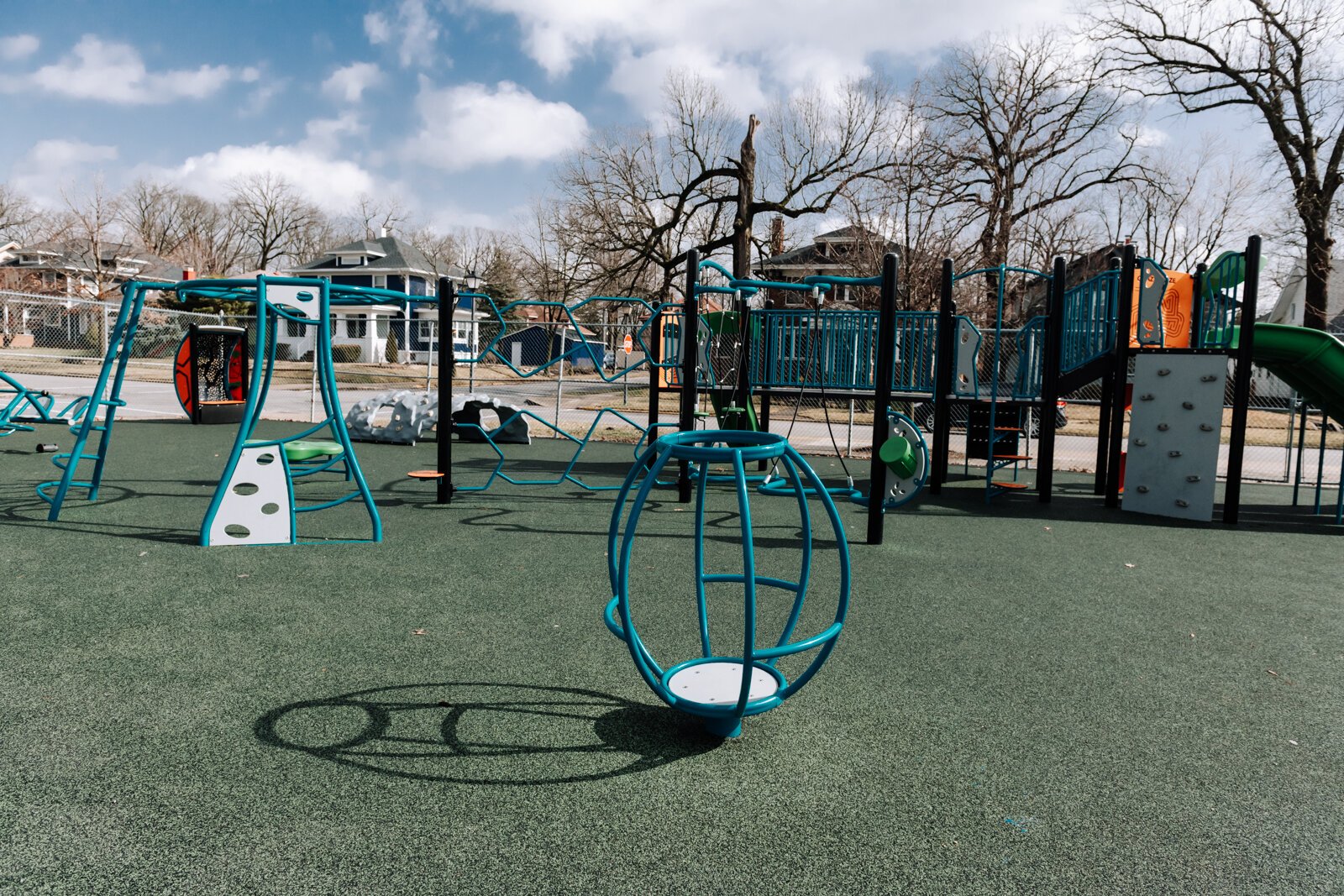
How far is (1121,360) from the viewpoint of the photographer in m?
9.18

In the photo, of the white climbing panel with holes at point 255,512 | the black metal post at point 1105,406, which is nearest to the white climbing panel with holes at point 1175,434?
the black metal post at point 1105,406

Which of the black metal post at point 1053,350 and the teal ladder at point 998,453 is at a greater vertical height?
the black metal post at point 1053,350

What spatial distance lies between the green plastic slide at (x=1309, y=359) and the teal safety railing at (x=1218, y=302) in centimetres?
23

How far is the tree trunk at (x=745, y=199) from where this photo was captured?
25386mm

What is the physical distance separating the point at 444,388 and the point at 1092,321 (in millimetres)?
6915

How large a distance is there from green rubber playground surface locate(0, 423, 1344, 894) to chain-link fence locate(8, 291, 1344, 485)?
8.06 feet

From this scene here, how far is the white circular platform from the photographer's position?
10.3 feet

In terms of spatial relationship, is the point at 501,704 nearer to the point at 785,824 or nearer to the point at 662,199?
the point at 785,824

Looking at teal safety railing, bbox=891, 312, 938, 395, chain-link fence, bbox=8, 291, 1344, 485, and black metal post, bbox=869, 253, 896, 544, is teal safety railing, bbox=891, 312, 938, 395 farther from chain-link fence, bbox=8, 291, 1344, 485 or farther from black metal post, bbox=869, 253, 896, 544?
black metal post, bbox=869, 253, 896, 544

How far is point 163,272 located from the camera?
215 ft

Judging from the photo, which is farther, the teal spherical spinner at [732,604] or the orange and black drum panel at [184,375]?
the orange and black drum panel at [184,375]

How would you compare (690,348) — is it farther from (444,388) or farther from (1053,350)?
(1053,350)

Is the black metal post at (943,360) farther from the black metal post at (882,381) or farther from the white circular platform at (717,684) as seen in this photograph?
the white circular platform at (717,684)

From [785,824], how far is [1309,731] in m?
2.35
